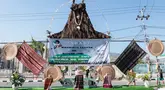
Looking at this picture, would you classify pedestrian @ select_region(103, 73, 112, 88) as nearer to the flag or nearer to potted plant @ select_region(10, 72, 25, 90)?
the flag

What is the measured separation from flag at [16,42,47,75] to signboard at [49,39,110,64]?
0.69 metres

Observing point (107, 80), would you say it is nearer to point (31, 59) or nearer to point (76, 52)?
point (76, 52)

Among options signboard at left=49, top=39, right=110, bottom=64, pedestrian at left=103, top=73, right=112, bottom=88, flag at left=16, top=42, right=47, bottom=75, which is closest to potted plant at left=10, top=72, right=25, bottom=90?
flag at left=16, top=42, right=47, bottom=75

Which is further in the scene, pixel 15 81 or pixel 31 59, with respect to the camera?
pixel 31 59

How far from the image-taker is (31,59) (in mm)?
15148

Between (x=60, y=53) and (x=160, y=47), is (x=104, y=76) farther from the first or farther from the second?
(x=160, y=47)

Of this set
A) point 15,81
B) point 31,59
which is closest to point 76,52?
point 31,59

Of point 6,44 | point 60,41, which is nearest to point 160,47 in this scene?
point 60,41

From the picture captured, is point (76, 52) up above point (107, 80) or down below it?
above

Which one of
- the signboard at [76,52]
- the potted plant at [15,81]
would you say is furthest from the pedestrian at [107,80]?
the potted plant at [15,81]

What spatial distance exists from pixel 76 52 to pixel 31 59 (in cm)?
286

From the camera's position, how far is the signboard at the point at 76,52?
15.0 meters

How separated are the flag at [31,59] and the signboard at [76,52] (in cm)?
69

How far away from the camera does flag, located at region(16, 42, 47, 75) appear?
15.0 metres
